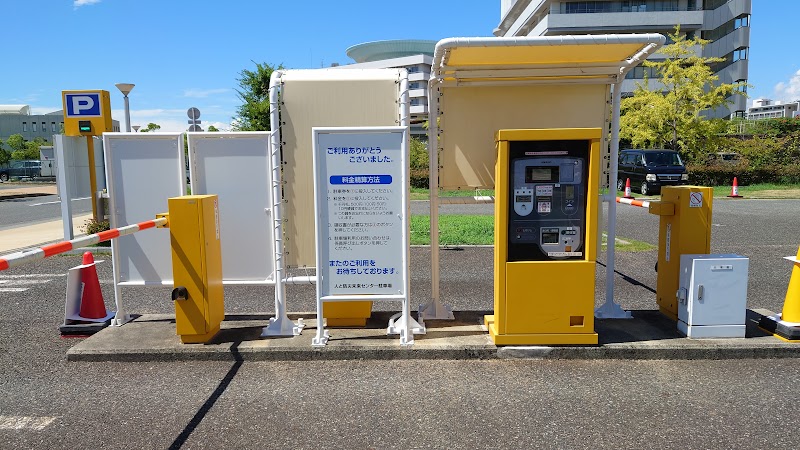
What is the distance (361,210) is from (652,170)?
65.5ft

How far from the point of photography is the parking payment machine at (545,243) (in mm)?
4492

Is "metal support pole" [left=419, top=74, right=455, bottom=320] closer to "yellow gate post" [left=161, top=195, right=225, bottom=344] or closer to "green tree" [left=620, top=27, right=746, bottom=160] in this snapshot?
"yellow gate post" [left=161, top=195, right=225, bottom=344]

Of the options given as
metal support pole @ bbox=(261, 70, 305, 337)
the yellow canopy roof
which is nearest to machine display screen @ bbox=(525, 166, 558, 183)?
the yellow canopy roof

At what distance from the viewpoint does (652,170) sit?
21391 millimetres

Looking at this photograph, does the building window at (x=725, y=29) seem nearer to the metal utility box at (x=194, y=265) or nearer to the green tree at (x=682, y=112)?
the green tree at (x=682, y=112)

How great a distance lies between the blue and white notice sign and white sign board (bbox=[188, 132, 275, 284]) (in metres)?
0.85

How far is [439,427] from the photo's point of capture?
3.38m

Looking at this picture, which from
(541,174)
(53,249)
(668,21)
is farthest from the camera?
(668,21)

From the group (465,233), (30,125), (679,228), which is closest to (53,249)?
(679,228)

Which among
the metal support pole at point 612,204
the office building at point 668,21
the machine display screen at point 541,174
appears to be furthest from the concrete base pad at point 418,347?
the office building at point 668,21

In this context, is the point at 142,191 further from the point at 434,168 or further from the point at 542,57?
the point at 542,57

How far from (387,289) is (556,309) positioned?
4.93ft

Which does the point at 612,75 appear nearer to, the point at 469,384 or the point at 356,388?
the point at 469,384

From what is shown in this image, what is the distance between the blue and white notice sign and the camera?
4.57 m
